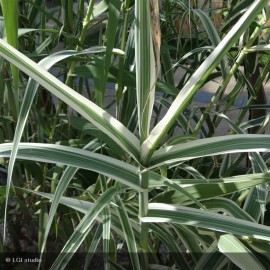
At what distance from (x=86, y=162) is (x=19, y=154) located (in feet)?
0.23

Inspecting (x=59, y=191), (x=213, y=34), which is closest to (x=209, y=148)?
(x=59, y=191)

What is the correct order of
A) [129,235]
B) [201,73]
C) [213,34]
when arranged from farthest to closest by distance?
[213,34], [129,235], [201,73]

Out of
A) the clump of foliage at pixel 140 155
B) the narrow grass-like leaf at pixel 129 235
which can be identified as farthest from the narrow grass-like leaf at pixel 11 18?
the narrow grass-like leaf at pixel 129 235

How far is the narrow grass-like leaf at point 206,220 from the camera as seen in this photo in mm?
516

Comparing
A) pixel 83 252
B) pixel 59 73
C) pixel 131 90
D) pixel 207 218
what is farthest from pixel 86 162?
pixel 83 252

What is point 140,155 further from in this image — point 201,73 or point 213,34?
point 213,34

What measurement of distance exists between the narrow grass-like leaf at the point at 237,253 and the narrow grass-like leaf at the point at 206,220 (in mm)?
43

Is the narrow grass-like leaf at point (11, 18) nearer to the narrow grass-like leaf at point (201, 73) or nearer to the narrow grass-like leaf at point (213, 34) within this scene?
the narrow grass-like leaf at point (201, 73)

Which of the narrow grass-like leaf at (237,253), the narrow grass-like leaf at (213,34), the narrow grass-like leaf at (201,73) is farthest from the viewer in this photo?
the narrow grass-like leaf at (213,34)

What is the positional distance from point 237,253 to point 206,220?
0.06m

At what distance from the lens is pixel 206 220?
0.53 m

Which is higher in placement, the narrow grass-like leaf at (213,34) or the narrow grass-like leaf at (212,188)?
the narrow grass-like leaf at (213,34)

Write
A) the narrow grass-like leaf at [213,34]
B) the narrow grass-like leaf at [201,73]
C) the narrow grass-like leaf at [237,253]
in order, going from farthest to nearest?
the narrow grass-like leaf at [213,34]
the narrow grass-like leaf at [237,253]
the narrow grass-like leaf at [201,73]

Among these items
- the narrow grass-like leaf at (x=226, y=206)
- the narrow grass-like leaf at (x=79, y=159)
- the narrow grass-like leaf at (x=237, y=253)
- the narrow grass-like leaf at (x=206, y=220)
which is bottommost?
the narrow grass-like leaf at (x=237, y=253)
